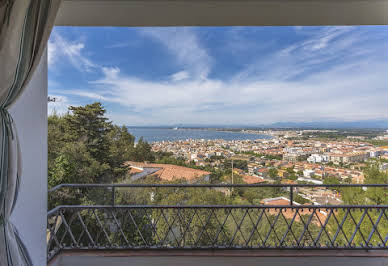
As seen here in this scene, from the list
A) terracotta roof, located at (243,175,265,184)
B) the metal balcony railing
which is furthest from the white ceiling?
terracotta roof, located at (243,175,265,184)

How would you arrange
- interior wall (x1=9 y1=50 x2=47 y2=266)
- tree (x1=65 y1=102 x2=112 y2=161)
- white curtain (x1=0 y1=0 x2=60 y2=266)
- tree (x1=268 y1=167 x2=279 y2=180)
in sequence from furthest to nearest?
tree (x1=65 y1=102 x2=112 y2=161), tree (x1=268 y1=167 x2=279 y2=180), interior wall (x1=9 y1=50 x2=47 y2=266), white curtain (x1=0 y1=0 x2=60 y2=266)

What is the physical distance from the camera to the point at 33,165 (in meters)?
1.06

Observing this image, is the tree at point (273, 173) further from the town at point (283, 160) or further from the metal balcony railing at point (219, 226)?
the metal balcony railing at point (219, 226)

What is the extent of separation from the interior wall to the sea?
187cm

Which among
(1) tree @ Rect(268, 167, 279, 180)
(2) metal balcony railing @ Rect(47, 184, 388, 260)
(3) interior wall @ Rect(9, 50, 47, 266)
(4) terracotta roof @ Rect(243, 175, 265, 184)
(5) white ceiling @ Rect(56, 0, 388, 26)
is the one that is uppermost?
(5) white ceiling @ Rect(56, 0, 388, 26)

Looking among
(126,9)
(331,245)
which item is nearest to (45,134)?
(126,9)

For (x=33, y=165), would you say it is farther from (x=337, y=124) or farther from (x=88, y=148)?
(x=337, y=124)

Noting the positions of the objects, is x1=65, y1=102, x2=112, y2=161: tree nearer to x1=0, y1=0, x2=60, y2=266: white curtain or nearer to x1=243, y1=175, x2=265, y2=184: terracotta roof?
x1=0, y1=0, x2=60, y2=266: white curtain

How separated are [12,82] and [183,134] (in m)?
2.20

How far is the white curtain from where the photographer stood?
845mm

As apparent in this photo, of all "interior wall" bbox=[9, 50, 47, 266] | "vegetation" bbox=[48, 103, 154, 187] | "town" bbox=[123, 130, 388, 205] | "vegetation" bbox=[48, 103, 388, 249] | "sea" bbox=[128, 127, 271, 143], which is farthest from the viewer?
"vegetation" bbox=[48, 103, 154, 187]

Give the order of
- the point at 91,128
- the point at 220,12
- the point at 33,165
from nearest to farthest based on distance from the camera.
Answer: the point at 33,165 < the point at 220,12 < the point at 91,128

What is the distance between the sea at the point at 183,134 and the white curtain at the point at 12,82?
2.11m

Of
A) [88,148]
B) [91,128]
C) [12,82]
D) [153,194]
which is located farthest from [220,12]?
[88,148]
